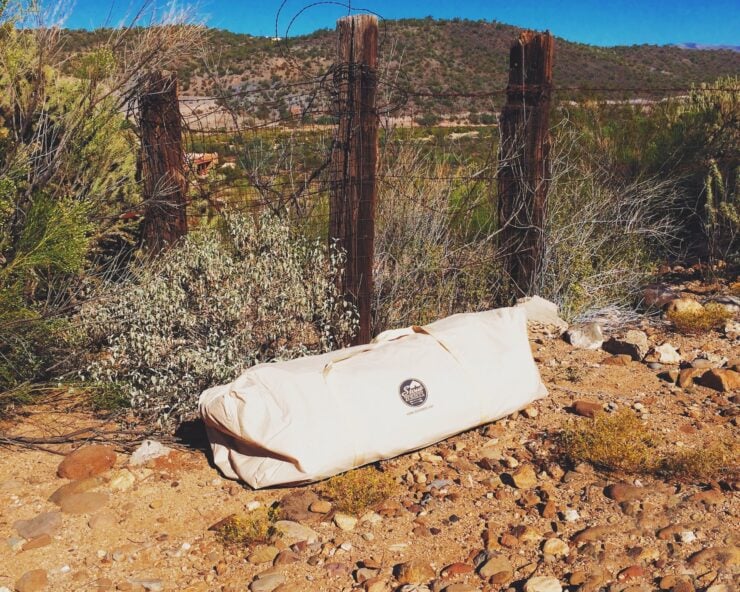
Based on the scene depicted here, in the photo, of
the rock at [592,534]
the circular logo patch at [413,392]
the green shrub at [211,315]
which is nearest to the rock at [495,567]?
the rock at [592,534]

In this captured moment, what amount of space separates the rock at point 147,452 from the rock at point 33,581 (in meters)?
0.86

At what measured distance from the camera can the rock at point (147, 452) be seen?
12.5ft

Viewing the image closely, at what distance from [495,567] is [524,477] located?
0.71 meters

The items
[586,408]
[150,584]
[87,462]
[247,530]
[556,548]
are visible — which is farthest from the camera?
[586,408]

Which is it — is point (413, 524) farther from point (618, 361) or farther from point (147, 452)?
point (618, 361)

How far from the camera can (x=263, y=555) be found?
306 cm

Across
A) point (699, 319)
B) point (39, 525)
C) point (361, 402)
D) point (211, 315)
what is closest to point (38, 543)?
→ point (39, 525)

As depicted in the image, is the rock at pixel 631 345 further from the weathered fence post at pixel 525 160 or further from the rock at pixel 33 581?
the rock at pixel 33 581

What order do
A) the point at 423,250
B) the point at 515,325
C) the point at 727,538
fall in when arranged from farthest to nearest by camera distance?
the point at 423,250 → the point at 515,325 → the point at 727,538

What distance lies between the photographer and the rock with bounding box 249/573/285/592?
2871 millimetres

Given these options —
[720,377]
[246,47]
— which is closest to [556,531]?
[720,377]

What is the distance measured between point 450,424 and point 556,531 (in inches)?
33.5

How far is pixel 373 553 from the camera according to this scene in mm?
3086

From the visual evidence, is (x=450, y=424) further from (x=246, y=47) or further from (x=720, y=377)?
(x=246, y=47)
